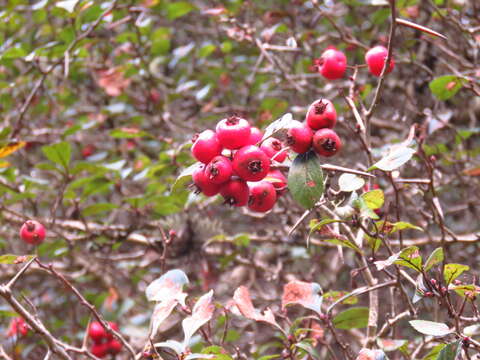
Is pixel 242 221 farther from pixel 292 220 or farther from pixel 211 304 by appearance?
pixel 211 304

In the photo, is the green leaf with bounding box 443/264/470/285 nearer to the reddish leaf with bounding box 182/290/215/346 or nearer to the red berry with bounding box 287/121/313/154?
the red berry with bounding box 287/121/313/154

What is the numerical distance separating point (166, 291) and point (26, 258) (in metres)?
0.40

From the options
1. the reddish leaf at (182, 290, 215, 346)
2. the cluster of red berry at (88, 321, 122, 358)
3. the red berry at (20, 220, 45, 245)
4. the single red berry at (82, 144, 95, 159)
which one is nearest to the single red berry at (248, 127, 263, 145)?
the reddish leaf at (182, 290, 215, 346)

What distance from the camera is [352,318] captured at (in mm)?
1780

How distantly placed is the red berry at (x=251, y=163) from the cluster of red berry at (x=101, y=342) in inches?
58.4

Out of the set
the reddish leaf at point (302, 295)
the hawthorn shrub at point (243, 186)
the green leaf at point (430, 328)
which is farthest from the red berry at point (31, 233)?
the green leaf at point (430, 328)

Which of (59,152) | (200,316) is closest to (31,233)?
(59,152)

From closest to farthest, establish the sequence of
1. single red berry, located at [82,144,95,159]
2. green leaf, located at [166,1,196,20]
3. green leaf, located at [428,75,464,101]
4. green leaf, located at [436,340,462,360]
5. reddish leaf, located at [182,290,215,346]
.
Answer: green leaf, located at [436,340,462,360], reddish leaf, located at [182,290,215,346], green leaf, located at [428,75,464,101], green leaf, located at [166,1,196,20], single red berry, located at [82,144,95,159]

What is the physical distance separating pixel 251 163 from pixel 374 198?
359mm

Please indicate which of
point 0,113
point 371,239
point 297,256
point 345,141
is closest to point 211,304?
point 371,239

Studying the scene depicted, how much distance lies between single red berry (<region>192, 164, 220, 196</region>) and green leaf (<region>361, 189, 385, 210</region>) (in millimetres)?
365

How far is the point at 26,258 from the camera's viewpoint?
156cm

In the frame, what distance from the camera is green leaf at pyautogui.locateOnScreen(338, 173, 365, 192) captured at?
4.29ft

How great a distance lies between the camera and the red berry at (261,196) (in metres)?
1.36
